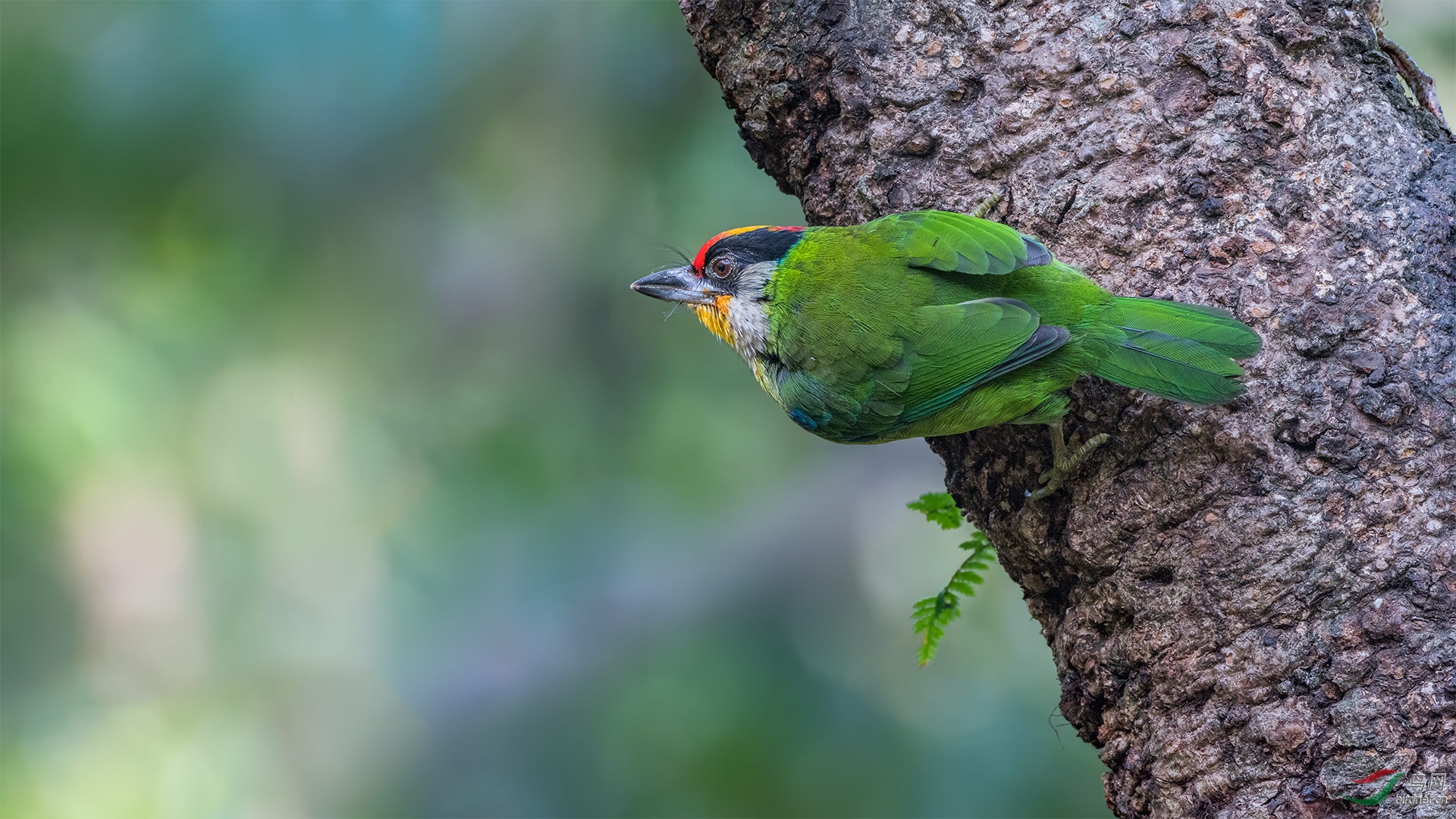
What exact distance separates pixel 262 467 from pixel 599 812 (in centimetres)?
232

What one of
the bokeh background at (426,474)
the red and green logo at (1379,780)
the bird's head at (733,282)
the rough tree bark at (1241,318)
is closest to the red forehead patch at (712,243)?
the bird's head at (733,282)

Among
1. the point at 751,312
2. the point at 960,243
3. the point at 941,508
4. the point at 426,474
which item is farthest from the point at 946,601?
the point at 426,474

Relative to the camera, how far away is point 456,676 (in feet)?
16.4

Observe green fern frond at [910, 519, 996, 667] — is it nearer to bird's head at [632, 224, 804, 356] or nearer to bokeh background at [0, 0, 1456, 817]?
bird's head at [632, 224, 804, 356]

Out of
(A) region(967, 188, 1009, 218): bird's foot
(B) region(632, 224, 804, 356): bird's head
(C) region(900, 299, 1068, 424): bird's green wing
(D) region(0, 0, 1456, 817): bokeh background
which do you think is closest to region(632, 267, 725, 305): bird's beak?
(B) region(632, 224, 804, 356): bird's head

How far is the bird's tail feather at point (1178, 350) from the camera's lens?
2.01 metres

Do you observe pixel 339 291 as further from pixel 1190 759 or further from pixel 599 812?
pixel 1190 759

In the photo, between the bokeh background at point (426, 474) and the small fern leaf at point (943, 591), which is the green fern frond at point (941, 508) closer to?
the small fern leaf at point (943, 591)

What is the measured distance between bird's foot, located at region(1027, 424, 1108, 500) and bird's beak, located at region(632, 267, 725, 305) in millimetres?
1162

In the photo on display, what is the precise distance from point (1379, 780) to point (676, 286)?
2.09m

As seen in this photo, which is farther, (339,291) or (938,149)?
(339,291)

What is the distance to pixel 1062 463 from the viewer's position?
222cm

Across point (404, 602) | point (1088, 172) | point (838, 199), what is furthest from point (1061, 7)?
point (404, 602)

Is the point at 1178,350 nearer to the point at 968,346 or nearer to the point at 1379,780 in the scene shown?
the point at 968,346
